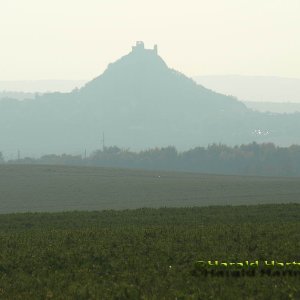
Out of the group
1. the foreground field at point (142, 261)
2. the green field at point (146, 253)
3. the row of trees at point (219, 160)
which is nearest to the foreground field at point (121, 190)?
the green field at point (146, 253)

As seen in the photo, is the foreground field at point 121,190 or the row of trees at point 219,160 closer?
the foreground field at point 121,190

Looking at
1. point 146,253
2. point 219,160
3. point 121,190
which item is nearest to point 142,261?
point 146,253

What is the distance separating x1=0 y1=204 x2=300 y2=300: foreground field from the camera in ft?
65.9

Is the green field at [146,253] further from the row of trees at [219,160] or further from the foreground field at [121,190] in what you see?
the row of trees at [219,160]

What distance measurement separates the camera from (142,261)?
81.4 ft

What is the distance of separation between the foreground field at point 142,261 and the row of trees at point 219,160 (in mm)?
132963

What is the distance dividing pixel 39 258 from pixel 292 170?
5561 inches

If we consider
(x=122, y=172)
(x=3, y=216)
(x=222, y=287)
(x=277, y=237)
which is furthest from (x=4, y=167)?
(x=222, y=287)

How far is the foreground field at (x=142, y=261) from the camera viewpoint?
790 inches

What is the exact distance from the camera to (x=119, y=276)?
22781 millimetres

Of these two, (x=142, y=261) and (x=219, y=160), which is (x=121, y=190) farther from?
(x=142, y=261)

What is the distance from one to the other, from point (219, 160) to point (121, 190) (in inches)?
2733

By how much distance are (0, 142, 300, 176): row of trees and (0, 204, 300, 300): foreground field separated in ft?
436

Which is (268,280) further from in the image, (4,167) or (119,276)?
(4,167)
